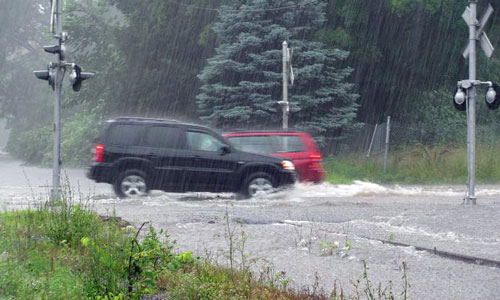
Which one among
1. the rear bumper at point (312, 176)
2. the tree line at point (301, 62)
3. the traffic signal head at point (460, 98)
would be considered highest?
the tree line at point (301, 62)

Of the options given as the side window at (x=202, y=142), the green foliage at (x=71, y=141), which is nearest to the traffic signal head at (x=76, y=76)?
the side window at (x=202, y=142)

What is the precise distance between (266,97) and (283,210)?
1530 centimetres

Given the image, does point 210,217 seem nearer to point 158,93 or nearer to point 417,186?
point 417,186

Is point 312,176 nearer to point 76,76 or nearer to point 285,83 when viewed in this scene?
point 76,76

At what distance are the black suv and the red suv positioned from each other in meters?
1.07

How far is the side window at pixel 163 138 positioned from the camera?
16500 millimetres

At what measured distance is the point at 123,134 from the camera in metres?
16.4

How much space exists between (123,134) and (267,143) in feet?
12.9

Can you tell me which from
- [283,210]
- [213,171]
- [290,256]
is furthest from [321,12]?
[290,256]

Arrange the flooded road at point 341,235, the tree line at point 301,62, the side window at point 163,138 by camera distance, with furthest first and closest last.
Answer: the tree line at point 301,62, the side window at point 163,138, the flooded road at point 341,235

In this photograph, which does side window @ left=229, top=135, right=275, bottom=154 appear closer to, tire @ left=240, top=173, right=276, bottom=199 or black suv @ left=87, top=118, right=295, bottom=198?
black suv @ left=87, top=118, right=295, bottom=198

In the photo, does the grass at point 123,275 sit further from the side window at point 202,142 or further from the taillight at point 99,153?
the side window at point 202,142

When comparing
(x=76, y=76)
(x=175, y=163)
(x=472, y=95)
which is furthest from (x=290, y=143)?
(x=76, y=76)

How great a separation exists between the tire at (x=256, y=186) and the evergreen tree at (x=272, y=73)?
11.5 m
